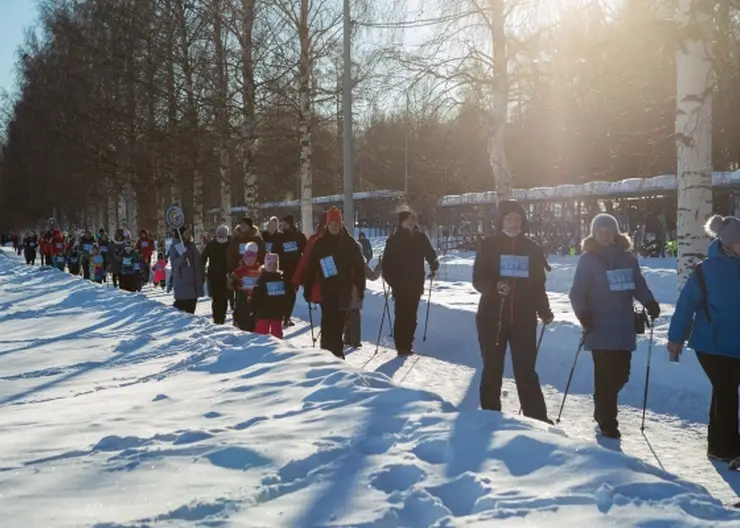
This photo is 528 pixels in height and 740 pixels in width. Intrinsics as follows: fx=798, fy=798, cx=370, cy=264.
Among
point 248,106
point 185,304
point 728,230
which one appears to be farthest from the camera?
point 248,106

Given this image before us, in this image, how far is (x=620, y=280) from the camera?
631cm

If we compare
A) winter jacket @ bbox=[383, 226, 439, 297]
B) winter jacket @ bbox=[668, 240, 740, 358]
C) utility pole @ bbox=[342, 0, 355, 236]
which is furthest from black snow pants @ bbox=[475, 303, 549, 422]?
utility pole @ bbox=[342, 0, 355, 236]

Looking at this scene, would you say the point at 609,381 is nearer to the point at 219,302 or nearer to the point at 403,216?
the point at 403,216

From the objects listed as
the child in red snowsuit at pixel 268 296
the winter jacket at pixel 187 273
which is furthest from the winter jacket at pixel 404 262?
the winter jacket at pixel 187 273

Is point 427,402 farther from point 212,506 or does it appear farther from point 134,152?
point 134,152

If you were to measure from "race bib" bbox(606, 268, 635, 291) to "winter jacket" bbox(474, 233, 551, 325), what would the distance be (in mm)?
529

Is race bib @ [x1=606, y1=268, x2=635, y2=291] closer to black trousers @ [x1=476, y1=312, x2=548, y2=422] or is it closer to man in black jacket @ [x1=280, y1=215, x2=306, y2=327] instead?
black trousers @ [x1=476, y1=312, x2=548, y2=422]

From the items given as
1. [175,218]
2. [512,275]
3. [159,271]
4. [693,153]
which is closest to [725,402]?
[512,275]

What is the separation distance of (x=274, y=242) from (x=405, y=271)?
3304mm

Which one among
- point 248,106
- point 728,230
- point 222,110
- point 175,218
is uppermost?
point 222,110

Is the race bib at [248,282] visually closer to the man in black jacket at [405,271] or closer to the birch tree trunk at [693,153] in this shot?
the man in black jacket at [405,271]

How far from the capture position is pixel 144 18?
2214 cm

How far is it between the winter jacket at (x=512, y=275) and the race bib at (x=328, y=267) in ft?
9.46

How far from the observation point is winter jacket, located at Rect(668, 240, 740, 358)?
5449 millimetres
